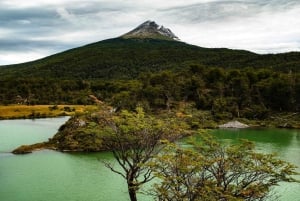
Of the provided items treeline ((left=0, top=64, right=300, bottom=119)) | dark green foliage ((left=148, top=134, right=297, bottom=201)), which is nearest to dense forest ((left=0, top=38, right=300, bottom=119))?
treeline ((left=0, top=64, right=300, bottom=119))

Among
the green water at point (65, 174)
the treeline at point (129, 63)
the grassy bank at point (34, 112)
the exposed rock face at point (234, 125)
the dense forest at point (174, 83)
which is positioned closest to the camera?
the green water at point (65, 174)

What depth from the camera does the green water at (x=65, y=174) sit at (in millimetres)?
32406

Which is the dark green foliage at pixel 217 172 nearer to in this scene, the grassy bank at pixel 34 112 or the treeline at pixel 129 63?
the grassy bank at pixel 34 112

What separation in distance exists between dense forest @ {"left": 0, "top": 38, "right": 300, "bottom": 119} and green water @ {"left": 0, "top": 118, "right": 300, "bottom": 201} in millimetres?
11695

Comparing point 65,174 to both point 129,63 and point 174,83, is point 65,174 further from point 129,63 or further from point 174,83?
point 129,63

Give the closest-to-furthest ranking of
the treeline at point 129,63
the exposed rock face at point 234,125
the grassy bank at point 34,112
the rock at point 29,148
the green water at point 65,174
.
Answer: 1. the green water at point 65,174
2. the rock at point 29,148
3. the exposed rock face at point 234,125
4. the grassy bank at point 34,112
5. the treeline at point 129,63

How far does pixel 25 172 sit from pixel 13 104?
85.5 meters

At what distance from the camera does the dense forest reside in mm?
86688

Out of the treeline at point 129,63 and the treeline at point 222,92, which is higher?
the treeline at point 129,63

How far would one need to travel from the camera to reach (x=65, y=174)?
40312 millimetres

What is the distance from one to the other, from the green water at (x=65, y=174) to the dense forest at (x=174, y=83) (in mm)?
11695

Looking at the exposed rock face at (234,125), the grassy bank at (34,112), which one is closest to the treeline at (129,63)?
the grassy bank at (34,112)

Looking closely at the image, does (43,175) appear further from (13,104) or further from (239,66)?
(239,66)

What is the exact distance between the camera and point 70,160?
4728 cm
